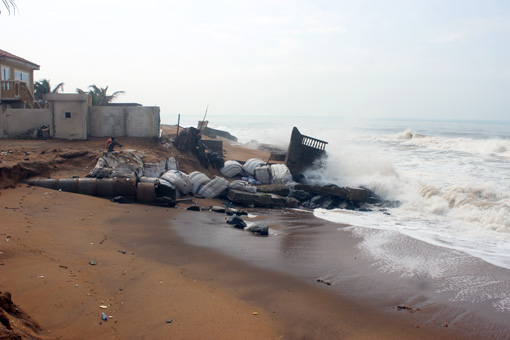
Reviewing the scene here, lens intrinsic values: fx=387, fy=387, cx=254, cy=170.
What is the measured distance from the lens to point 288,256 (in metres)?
7.09

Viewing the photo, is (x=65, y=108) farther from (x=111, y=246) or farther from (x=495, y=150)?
(x=495, y=150)

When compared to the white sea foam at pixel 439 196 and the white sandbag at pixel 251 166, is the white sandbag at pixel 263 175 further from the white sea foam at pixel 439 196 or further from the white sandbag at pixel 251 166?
the white sea foam at pixel 439 196

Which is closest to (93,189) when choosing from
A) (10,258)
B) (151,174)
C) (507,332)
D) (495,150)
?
(151,174)

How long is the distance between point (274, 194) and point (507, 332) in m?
8.44

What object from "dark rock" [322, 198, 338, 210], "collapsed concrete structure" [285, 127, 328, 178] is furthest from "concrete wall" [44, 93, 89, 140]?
"dark rock" [322, 198, 338, 210]

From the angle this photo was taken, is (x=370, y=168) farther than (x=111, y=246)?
Yes

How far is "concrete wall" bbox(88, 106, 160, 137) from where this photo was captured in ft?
53.8

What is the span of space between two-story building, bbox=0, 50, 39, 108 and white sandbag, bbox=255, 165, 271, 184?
1543cm

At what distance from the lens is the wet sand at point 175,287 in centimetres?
425

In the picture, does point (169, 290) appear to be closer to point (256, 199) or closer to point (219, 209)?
point (219, 209)

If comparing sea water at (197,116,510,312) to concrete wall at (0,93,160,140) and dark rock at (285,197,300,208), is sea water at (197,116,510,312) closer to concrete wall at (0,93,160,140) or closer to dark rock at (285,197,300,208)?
dark rock at (285,197,300,208)

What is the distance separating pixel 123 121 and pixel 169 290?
42.4 feet

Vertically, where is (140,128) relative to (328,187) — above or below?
above

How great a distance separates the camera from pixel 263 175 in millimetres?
15273
